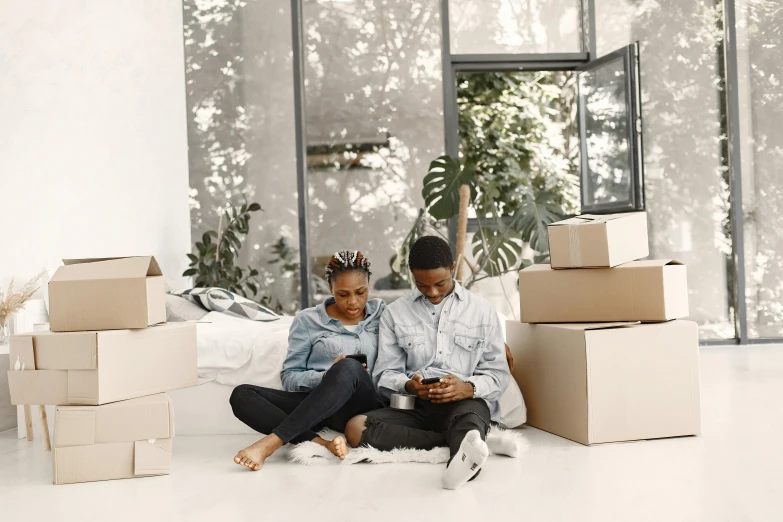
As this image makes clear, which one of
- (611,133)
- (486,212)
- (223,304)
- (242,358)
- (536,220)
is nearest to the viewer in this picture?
(242,358)

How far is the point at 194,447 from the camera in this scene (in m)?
2.86

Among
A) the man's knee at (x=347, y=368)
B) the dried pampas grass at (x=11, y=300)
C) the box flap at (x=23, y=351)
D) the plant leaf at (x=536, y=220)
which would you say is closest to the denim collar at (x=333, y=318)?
the man's knee at (x=347, y=368)

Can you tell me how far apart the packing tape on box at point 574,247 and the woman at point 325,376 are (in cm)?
71

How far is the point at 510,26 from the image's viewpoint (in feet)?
18.4

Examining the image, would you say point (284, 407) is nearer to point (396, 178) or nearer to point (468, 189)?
point (468, 189)

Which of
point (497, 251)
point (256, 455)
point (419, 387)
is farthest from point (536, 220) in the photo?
point (256, 455)

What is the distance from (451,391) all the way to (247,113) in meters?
3.48

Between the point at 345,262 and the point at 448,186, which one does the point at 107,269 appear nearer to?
the point at 345,262

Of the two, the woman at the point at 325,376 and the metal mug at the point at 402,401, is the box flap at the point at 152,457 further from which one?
the metal mug at the point at 402,401

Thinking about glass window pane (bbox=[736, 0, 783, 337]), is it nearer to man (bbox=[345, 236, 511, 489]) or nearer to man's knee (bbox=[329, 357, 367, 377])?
man (bbox=[345, 236, 511, 489])

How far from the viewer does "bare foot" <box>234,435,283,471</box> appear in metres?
2.46

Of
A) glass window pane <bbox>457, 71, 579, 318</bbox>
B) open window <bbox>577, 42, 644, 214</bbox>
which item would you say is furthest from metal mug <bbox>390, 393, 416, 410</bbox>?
glass window pane <bbox>457, 71, 579, 318</bbox>

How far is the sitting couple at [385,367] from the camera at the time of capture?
8.41 feet

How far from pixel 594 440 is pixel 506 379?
0.35m
